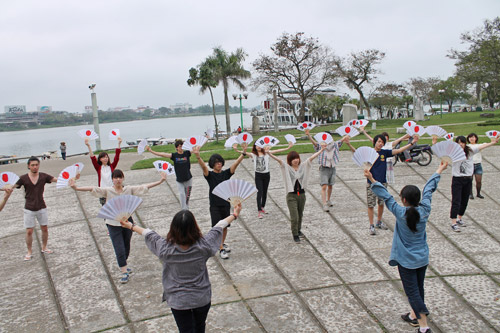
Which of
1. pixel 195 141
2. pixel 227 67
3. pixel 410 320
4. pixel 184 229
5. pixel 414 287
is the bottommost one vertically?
pixel 410 320

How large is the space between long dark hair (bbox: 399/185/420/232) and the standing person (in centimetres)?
181

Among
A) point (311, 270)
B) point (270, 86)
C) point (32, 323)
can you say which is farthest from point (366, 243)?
point (270, 86)

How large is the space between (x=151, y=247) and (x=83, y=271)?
119 inches

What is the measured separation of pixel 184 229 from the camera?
280cm

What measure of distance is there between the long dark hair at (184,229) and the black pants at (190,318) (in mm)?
521

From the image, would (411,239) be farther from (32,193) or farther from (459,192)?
(32,193)

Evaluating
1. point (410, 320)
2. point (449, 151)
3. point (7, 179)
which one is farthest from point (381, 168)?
point (7, 179)

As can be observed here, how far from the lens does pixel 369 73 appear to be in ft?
127

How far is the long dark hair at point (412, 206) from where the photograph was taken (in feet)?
11.5

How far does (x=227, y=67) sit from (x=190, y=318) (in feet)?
86.2

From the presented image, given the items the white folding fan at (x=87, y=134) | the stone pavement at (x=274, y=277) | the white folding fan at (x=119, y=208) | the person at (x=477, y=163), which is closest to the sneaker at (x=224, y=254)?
the stone pavement at (x=274, y=277)

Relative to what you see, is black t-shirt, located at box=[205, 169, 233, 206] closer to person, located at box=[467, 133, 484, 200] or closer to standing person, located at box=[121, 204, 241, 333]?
standing person, located at box=[121, 204, 241, 333]

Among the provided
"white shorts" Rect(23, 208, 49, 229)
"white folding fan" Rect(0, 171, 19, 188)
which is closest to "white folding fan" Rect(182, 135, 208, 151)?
"white shorts" Rect(23, 208, 49, 229)

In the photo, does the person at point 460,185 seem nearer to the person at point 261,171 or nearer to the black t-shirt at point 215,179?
the person at point 261,171
